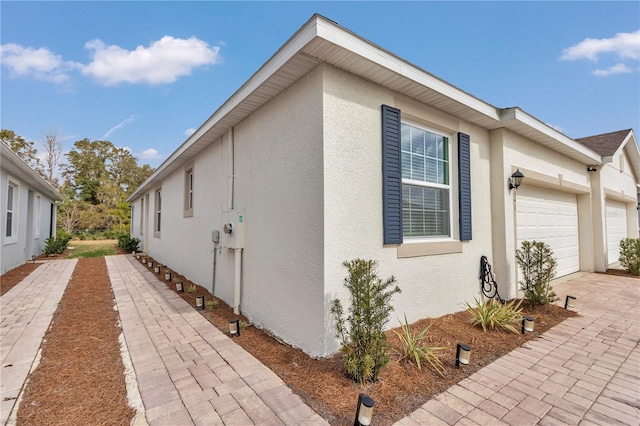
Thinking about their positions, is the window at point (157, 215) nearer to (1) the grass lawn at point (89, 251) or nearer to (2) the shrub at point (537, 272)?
(1) the grass lawn at point (89, 251)

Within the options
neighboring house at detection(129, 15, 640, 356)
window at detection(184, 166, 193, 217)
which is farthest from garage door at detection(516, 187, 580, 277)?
window at detection(184, 166, 193, 217)

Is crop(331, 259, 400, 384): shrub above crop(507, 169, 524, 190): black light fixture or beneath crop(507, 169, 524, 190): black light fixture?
beneath

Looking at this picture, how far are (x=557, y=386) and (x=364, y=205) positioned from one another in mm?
2450

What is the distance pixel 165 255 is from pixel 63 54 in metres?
7.43

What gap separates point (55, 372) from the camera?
275 centimetres

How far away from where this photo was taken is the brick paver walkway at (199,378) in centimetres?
207

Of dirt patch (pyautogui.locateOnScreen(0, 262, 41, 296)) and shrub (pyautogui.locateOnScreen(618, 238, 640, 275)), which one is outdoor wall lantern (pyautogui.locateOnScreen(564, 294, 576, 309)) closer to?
shrub (pyautogui.locateOnScreen(618, 238, 640, 275))

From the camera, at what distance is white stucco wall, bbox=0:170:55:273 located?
25.7 feet

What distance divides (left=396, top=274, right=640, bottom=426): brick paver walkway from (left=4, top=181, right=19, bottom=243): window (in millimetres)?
11934

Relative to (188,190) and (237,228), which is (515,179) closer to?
(237,228)

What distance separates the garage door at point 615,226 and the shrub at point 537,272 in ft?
22.7

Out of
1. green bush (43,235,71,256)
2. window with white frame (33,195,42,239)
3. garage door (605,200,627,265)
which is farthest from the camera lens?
green bush (43,235,71,256)

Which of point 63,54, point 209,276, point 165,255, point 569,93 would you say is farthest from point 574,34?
point 63,54

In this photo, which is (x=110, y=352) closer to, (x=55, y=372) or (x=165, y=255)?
(x=55, y=372)
